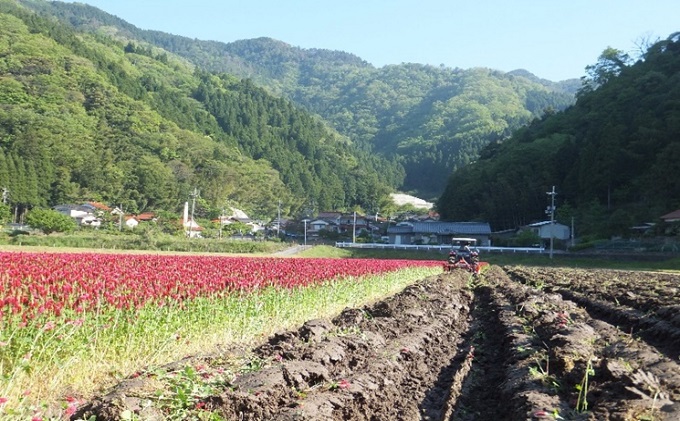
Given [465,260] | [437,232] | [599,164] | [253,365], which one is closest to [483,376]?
[253,365]

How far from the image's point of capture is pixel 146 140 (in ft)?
298

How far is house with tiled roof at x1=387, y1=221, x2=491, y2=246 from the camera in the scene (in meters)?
67.6

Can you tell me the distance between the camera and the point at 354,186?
127438mm

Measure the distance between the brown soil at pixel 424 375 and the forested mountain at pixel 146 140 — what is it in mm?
65976

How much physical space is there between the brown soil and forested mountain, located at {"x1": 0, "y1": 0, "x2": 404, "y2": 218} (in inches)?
2597

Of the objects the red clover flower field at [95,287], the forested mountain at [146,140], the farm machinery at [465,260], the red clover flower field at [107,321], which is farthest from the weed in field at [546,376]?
the forested mountain at [146,140]

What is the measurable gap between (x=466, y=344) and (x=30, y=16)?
414 ft

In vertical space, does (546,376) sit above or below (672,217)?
below

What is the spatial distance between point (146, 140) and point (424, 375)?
87995 millimetres

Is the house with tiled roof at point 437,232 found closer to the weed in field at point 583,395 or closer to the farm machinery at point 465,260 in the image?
the farm machinery at point 465,260

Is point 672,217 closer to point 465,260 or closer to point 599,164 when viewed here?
point 599,164

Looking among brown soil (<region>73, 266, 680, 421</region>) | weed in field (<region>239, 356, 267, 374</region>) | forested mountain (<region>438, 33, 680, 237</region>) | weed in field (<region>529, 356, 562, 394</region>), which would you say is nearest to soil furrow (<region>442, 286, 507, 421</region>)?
brown soil (<region>73, 266, 680, 421</region>)

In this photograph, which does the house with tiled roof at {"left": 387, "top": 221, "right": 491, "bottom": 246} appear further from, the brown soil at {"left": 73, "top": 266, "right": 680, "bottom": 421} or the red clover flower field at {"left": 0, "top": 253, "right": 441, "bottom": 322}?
the red clover flower field at {"left": 0, "top": 253, "right": 441, "bottom": 322}

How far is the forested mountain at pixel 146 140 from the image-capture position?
245 feet
